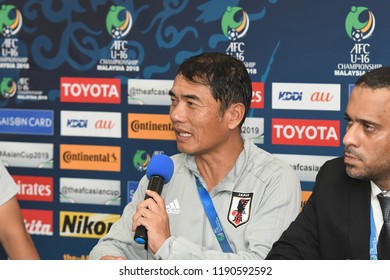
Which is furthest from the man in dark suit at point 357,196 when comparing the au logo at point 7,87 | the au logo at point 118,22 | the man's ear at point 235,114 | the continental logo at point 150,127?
the au logo at point 7,87

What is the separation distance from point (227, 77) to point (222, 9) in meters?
0.81

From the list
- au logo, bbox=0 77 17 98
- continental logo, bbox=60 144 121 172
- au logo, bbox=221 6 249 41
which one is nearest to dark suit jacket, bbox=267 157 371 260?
au logo, bbox=221 6 249 41

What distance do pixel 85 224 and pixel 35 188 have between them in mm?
325

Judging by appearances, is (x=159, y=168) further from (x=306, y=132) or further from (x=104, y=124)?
(x=104, y=124)

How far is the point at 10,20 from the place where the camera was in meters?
3.71

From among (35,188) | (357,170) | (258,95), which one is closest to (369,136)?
(357,170)

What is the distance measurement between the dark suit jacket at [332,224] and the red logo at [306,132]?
90 centimetres

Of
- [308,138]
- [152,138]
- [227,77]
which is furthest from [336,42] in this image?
[152,138]

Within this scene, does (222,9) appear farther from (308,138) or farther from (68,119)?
(68,119)

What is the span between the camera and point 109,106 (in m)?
3.60

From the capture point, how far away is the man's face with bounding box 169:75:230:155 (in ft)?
8.70

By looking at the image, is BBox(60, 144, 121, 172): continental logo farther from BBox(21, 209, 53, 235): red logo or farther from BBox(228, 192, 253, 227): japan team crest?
BBox(228, 192, 253, 227): japan team crest

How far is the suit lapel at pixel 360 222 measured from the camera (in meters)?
2.19

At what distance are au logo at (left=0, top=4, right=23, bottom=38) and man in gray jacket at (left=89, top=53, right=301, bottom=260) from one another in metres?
1.36
